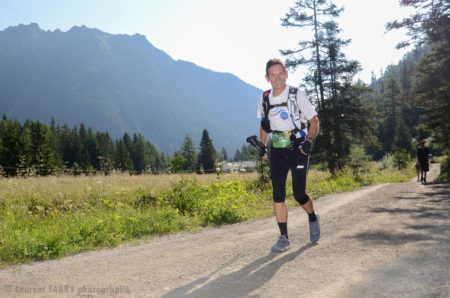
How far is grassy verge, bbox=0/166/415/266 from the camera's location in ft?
20.1

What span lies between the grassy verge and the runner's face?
3.36 m

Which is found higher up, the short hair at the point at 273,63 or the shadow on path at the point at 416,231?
the short hair at the point at 273,63

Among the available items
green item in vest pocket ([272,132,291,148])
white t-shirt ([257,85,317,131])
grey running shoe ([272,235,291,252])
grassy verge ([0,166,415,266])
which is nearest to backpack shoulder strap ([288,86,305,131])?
white t-shirt ([257,85,317,131])

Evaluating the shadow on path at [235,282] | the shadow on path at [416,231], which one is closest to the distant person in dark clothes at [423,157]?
the shadow on path at [416,231]

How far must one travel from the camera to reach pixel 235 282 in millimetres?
4164

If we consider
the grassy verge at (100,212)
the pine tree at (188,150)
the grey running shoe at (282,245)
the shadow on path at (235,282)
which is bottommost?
the shadow on path at (235,282)

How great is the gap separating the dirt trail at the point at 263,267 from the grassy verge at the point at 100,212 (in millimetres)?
530

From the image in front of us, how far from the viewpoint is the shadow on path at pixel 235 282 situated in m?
3.89

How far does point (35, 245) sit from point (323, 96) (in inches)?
998

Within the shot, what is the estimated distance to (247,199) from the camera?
10664mm

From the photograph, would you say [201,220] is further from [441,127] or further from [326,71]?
[326,71]

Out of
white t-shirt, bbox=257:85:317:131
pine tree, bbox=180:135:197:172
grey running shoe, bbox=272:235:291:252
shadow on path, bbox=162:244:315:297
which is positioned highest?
pine tree, bbox=180:135:197:172

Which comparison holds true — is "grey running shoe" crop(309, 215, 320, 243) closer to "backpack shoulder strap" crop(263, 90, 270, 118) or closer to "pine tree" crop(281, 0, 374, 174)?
"backpack shoulder strap" crop(263, 90, 270, 118)

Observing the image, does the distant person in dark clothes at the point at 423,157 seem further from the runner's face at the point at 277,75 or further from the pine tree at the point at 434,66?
the runner's face at the point at 277,75
